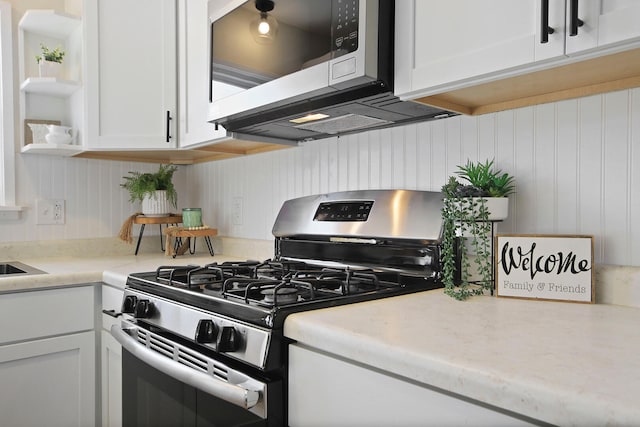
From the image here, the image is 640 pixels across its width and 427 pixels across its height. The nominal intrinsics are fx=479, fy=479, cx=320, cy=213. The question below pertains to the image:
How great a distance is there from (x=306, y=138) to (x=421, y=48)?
824mm

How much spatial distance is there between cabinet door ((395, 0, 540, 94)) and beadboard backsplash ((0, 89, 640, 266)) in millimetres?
348

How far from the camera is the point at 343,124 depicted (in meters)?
1.58

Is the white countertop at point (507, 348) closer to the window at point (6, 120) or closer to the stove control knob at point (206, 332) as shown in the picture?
the stove control knob at point (206, 332)

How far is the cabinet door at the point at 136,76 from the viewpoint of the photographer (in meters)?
2.02

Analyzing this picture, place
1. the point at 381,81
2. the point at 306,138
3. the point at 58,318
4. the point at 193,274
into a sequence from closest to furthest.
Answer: the point at 381,81
the point at 193,274
the point at 58,318
the point at 306,138

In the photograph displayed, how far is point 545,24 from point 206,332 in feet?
3.00

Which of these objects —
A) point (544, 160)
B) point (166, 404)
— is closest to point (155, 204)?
point (166, 404)

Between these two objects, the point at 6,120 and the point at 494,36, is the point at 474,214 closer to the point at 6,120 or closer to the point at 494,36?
the point at 494,36

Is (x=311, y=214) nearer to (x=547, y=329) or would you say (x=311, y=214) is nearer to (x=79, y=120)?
(x=547, y=329)

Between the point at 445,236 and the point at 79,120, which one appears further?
the point at 79,120

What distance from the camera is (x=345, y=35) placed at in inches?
47.1

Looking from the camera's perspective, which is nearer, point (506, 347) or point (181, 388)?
point (506, 347)

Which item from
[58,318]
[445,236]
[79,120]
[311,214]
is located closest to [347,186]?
[311,214]

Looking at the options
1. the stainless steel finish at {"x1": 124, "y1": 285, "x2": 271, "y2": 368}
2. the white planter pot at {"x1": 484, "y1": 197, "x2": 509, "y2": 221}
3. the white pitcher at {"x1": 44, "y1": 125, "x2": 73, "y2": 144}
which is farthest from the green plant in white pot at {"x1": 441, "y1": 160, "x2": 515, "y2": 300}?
the white pitcher at {"x1": 44, "y1": 125, "x2": 73, "y2": 144}
